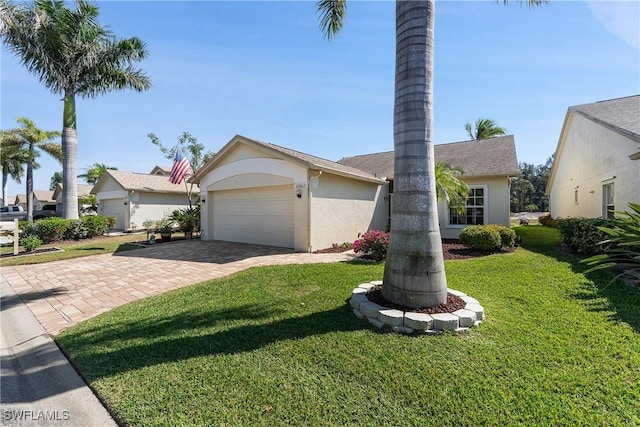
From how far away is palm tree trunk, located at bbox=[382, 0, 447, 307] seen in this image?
157 inches

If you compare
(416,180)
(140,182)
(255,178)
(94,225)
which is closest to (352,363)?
(416,180)

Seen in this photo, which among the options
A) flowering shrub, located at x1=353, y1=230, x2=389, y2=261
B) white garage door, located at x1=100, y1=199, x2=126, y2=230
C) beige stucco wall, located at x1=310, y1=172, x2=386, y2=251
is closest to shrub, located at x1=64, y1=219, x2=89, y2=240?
white garage door, located at x1=100, y1=199, x2=126, y2=230

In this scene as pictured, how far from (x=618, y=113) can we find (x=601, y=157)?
5.61 ft

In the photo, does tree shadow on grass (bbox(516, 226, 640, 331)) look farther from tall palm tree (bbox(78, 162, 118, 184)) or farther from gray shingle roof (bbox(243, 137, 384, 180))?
tall palm tree (bbox(78, 162, 118, 184))

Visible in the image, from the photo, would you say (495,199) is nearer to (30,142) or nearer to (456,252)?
(456,252)

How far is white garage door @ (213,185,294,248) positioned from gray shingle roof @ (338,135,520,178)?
6.44 m

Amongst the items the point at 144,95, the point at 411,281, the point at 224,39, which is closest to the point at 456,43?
the point at 411,281

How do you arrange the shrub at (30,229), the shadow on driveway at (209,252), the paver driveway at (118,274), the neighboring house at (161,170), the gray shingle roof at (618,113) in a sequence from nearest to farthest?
the paver driveway at (118,274)
the gray shingle roof at (618,113)
the shadow on driveway at (209,252)
the shrub at (30,229)
the neighboring house at (161,170)

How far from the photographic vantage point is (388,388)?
2.67m

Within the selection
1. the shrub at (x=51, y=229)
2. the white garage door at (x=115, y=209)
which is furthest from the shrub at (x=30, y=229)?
the white garage door at (x=115, y=209)

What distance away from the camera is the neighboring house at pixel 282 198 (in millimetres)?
10211

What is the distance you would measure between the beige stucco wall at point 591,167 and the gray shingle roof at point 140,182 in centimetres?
2349

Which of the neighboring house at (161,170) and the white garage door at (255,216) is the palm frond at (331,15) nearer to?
the white garage door at (255,216)

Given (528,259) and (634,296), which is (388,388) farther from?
(528,259)
